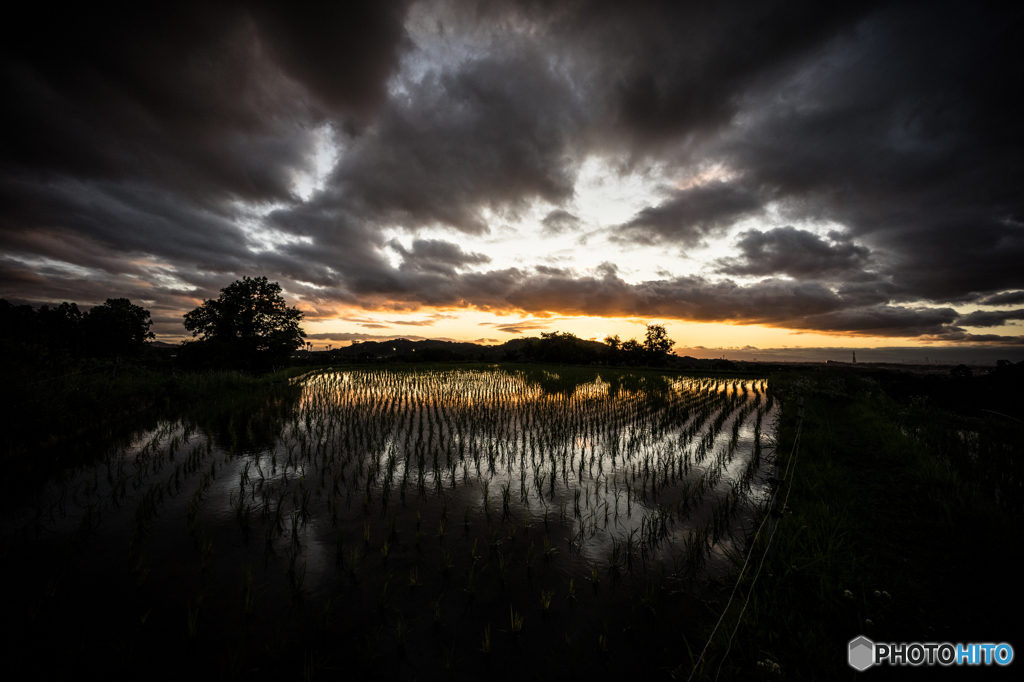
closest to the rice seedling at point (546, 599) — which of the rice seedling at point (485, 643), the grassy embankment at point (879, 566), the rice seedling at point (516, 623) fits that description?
the rice seedling at point (516, 623)

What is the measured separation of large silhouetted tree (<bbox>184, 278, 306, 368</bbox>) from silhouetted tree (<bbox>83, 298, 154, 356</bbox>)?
547cm

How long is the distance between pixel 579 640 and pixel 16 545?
7.19m

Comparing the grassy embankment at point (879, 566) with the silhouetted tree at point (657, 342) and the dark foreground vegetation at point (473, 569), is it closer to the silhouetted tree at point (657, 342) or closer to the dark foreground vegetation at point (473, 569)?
the dark foreground vegetation at point (473, 569)

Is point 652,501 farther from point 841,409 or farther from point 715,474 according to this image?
point 841,409

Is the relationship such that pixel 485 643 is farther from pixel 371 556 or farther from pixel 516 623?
pixel 371 556

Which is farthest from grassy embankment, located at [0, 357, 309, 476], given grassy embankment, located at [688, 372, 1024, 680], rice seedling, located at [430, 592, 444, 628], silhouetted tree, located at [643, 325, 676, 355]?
silhouetted tree, located at [643, 325, 676, 355]

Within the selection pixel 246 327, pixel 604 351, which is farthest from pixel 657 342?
pixel 246 327

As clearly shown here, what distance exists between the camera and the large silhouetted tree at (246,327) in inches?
1126

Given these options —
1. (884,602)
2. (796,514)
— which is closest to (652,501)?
(796,514)

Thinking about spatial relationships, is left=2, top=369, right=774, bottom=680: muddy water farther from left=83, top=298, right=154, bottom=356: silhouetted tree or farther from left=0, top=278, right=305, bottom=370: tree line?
left=83, top=298, right=154, bottom=356: silhouetted tree

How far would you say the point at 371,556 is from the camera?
4.38 m

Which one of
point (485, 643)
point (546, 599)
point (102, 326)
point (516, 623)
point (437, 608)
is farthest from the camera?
point (102, 326)

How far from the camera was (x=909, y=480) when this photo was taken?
6344mm

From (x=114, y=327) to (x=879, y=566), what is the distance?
46.6 m
